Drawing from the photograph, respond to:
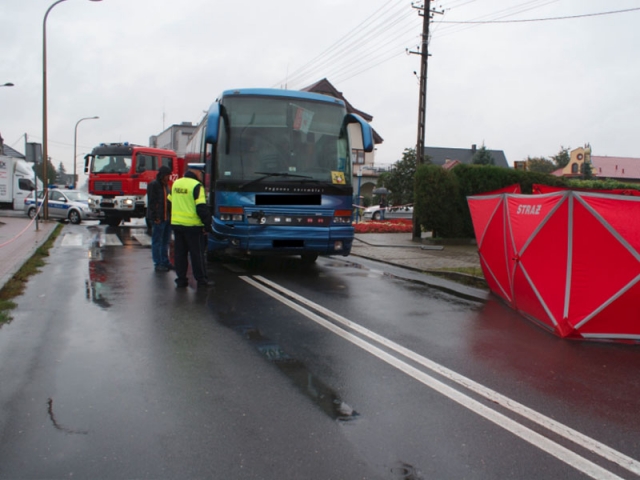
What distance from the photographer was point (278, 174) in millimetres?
9688

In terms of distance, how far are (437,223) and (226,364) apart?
14213 millimetres

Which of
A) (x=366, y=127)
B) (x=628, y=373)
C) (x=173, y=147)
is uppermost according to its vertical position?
(x=173, y=147)

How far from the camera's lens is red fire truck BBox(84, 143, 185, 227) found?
21.2 m

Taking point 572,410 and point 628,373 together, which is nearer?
point 572,410

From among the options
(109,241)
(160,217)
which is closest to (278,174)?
(160,217)

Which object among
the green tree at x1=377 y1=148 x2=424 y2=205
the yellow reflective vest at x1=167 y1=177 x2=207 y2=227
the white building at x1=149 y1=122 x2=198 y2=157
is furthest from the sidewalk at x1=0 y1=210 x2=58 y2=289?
the white building at x1=149 y1=122 x2=198 y2=157

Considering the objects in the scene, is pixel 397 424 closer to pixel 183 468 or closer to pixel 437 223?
pixel 183 468

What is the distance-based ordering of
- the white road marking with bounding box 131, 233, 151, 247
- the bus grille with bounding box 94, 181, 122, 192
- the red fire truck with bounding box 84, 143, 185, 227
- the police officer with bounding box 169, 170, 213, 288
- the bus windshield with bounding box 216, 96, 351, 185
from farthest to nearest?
1. the bus grille with bounding box 94, 181, 122, 192
2. the red fire truck with bounding box 84, 143, 185, 227
3. the white road marking with bounding box 131, 233, 151, 247
4. the bus windshield with bounding box 216, 96, 351, 185
5. the police officer with bounding box 169, 170, 213, 288

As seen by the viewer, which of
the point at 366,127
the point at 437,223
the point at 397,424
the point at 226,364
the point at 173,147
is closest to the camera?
the point at 397,424

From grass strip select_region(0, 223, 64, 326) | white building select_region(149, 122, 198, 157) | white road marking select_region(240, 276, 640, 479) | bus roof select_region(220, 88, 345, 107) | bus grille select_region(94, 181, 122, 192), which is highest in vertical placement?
white building select_region(149, 122, 198, 157)

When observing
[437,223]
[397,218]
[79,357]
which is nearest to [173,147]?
[397,218]

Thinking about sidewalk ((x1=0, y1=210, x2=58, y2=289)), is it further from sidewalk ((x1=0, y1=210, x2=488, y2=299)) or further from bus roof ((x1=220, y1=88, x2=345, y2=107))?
bus roof ((x1=220, y1=88, x2=345, y2=107))

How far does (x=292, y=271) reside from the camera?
10.7 metres

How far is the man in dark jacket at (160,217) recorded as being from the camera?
10.2 m
